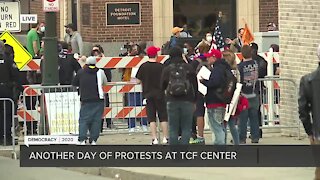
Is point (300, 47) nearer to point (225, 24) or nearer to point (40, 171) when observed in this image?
point (40, 171)

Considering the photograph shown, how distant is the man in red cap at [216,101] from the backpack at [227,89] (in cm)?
4

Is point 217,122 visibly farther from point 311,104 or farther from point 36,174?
point 311,104

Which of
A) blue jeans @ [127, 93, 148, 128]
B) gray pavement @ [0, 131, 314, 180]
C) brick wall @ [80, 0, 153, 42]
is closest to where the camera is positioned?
gray pavement @ [0, 131, 314, 180]

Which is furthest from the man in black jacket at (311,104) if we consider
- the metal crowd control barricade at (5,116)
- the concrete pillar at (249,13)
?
the concrete pillar at (249,13)

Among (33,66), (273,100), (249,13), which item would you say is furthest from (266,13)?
(273,100)

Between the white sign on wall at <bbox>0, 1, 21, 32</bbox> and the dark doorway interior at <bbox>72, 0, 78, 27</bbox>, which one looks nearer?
the white sign on wall at <bbox>0, 1, 21, 32</bbox>

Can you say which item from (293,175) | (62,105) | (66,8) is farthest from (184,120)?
(66,8)

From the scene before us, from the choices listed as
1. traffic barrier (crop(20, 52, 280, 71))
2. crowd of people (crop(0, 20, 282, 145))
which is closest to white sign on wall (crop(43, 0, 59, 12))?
crowd of people (crop(0, 20, 282, 145))

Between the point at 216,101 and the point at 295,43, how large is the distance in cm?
385

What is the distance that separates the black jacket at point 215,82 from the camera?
15.5m

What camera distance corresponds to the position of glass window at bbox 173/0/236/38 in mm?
31016

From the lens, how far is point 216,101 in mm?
15578

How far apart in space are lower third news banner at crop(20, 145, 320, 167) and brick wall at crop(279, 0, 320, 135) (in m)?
2.50

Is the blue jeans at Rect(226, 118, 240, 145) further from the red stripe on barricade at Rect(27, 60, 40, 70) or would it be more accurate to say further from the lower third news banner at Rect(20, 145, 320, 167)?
the red stripe on barricade at Rect(27, 60, 40, 70)
